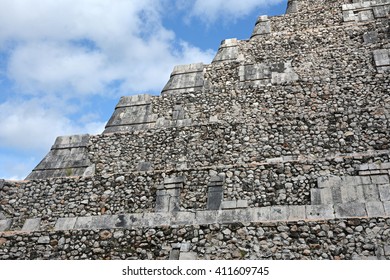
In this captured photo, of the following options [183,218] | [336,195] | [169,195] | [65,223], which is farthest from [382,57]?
[65,223]

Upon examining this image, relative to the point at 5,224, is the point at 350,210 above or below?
below

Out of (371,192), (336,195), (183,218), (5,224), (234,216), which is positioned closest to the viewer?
(371,192)

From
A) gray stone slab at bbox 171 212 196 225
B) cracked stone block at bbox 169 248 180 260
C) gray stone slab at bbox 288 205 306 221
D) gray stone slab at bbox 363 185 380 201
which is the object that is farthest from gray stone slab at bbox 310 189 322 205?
cracked stone block at bbox 169 248 180 260

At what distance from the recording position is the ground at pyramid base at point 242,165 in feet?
23.1

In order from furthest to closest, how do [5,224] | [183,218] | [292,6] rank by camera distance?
[292,6] → [5,224] → [183,218]

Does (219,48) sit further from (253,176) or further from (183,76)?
(253,176)

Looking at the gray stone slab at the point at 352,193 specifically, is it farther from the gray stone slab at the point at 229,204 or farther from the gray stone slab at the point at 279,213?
the gray stone slab at the point at 229,204

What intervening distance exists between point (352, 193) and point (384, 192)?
580 mm

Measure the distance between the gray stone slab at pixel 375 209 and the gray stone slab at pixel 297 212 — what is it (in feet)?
3.79

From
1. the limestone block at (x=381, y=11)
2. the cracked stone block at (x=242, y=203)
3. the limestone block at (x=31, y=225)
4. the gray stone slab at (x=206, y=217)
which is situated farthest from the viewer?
the limestone block at (x=381, y=11)

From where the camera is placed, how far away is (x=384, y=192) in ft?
23.6

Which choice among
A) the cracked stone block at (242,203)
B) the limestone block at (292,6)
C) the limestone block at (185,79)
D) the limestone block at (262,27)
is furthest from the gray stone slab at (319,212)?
the limestone block at (292,6)

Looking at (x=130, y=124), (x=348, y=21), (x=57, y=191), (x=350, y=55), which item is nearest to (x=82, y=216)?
(x=57, y=191)

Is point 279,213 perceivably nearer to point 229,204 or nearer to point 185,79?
point 229,204
